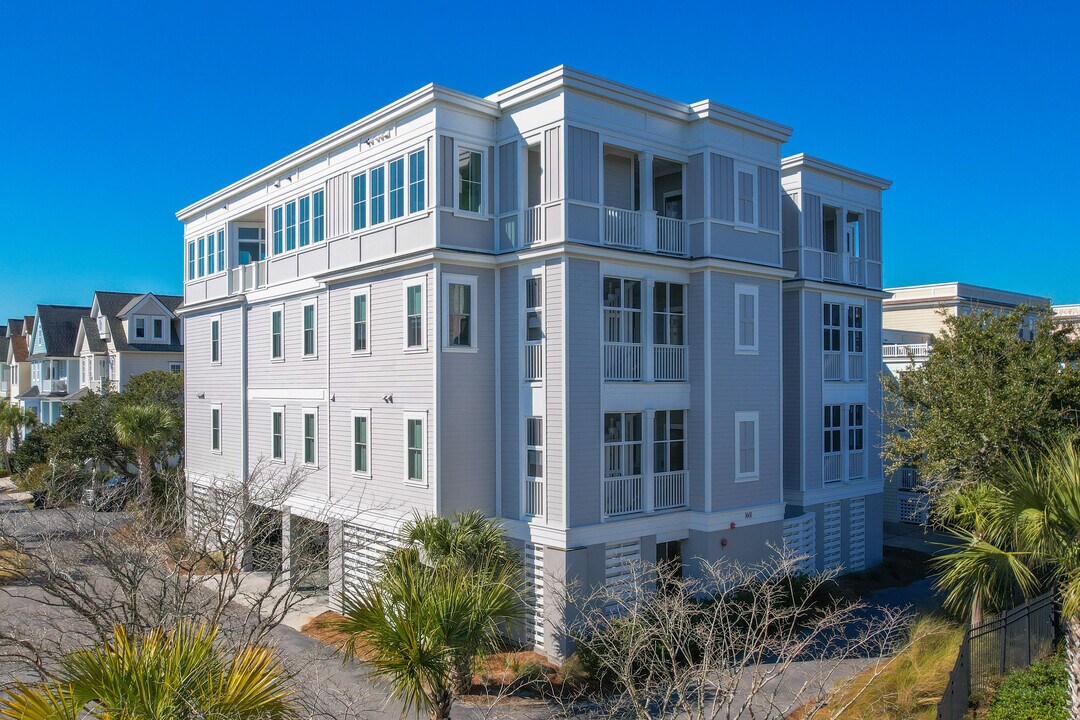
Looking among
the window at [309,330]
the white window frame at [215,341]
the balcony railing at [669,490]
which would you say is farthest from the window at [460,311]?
the white window frame at [215,341]

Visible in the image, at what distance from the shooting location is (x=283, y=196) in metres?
23.9

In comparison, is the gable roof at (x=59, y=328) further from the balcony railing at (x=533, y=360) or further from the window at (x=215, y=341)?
the balcony railing at (x=533, y=360)

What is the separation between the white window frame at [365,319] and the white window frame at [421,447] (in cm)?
238

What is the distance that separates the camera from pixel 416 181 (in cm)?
1862

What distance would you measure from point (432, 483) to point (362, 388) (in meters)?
3.78

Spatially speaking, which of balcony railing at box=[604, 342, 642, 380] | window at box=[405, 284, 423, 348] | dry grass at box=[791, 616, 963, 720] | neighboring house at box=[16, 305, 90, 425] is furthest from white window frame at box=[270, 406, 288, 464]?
neighboring house at box=[16, 305, 90, 425]

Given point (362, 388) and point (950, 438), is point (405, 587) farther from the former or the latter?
point (950, 438)

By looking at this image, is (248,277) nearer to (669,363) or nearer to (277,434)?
(277,434)

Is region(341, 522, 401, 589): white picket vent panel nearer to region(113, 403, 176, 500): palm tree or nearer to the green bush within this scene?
region(113, 403, 176, 500): palm tree

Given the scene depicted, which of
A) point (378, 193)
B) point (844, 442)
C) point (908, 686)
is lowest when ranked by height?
point (908, 686)

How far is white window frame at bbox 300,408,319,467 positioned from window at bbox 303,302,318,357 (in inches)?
62.6

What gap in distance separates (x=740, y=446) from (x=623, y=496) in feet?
11.3

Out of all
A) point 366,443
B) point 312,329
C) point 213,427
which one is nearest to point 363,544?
point 366,443

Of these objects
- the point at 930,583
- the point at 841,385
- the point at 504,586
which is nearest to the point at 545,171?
the point at 504,586
